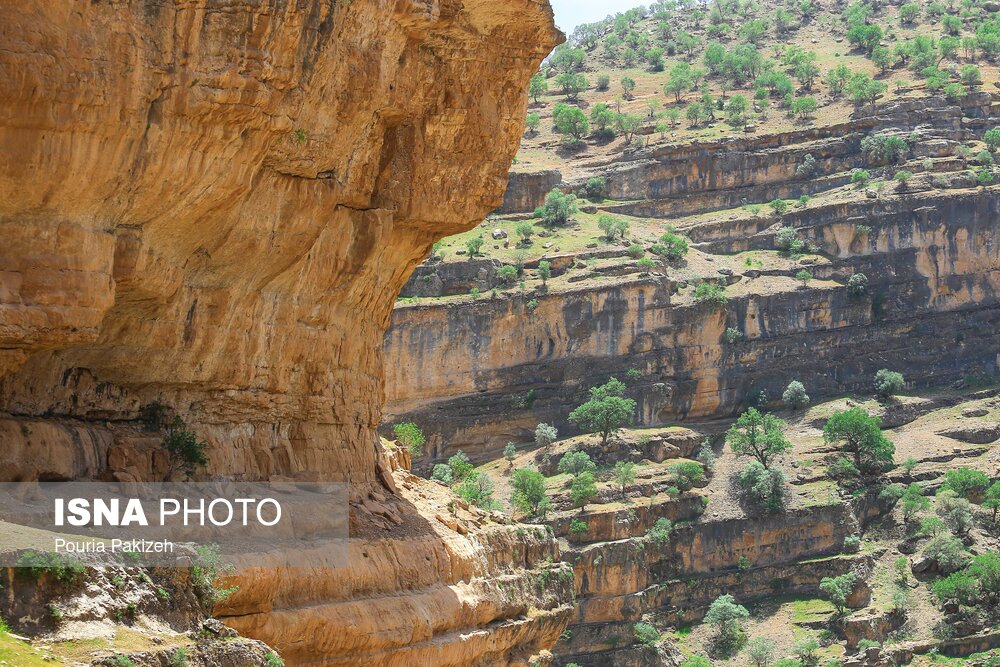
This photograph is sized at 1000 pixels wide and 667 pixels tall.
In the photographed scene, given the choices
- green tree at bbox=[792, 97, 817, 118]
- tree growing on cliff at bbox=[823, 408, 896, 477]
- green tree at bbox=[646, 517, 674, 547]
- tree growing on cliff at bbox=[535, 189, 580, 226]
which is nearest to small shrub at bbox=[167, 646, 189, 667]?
green tree at bbox=[646, 517, 674, 547]

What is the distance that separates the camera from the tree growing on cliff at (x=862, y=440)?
267ft

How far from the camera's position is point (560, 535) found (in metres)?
76.2

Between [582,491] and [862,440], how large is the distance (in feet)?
55.5

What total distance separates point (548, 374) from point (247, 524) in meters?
73.7

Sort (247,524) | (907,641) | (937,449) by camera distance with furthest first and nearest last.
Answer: (937,449) < (907,641) < (247,524)

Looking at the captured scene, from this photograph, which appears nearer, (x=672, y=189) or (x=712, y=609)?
(x=712, y=609)

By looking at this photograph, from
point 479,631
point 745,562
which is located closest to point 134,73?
point 479,631

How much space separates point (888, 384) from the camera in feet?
299

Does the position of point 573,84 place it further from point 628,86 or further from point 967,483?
point 967,483

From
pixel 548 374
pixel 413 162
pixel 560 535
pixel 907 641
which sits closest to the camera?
pixel 413 162

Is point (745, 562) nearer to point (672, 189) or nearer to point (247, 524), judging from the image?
point (672, 189)

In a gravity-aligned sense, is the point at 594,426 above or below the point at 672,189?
below

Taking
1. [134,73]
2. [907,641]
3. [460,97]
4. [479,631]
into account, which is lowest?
[907,641]

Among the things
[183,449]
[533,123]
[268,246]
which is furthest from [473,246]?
[183,449]
